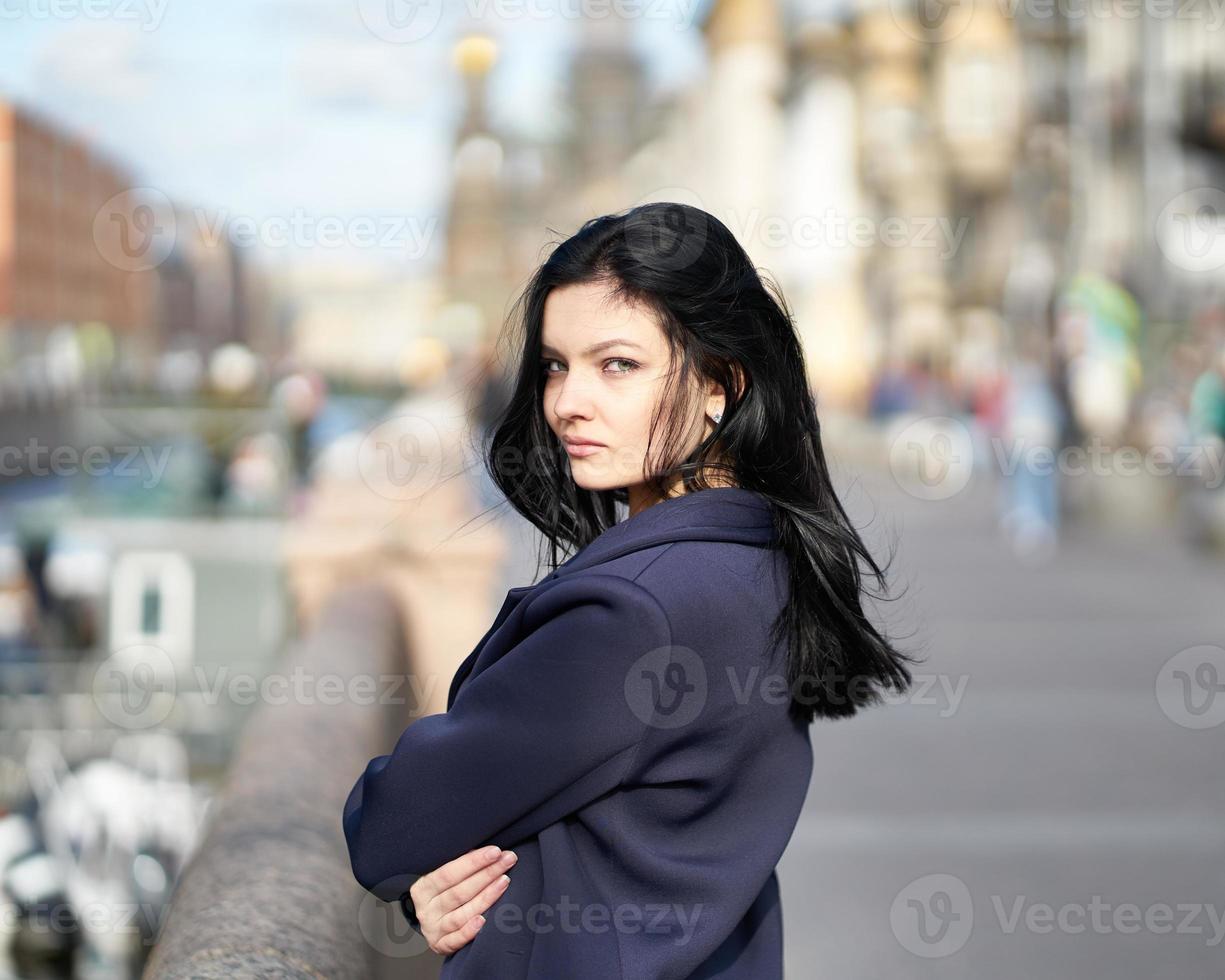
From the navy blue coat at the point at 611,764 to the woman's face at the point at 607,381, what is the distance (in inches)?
4.2

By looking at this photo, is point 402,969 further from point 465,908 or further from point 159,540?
point 159,540

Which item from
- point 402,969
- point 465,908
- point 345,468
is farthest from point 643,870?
point 345,468

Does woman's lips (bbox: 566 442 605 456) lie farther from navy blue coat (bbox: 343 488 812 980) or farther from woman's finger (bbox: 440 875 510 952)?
woman's finger (bbox: 440 875 510 952)

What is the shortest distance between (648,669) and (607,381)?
379mm

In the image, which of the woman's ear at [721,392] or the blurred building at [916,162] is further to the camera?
the blurred building at [916,162]

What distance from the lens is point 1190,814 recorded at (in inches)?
221

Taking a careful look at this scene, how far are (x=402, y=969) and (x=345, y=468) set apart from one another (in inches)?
249

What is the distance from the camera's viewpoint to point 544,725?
1464 mm

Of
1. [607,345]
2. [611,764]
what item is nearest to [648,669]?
[611,764]

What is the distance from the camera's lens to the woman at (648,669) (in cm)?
148

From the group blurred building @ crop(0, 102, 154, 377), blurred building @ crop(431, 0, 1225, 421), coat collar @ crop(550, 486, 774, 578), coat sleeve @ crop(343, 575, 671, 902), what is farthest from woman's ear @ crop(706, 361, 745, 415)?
blurred building @ crop(0, 102, 154, 377)

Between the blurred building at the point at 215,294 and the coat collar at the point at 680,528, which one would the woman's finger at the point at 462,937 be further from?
the blurred building at the point at 215,294

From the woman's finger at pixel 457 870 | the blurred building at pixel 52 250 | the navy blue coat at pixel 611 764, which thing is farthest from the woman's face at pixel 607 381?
the blurred building at pixel 52 250

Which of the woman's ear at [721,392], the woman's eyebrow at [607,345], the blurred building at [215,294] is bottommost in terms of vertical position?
the blurred building at [215,294]
